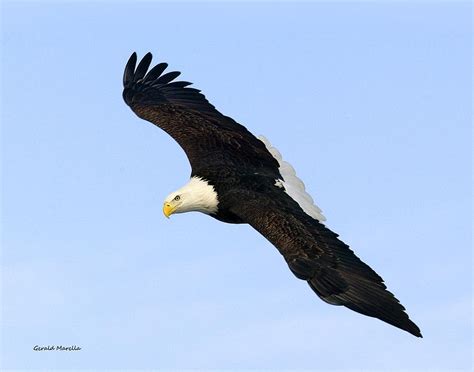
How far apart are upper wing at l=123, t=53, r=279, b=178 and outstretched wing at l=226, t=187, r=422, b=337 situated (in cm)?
121

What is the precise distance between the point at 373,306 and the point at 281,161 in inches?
134

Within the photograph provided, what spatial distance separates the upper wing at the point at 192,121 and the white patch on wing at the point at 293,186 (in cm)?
21

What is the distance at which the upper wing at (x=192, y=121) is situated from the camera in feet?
37.7

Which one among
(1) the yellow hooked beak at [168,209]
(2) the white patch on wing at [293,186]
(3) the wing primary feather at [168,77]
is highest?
(3) the wing primary feather at [168,77]

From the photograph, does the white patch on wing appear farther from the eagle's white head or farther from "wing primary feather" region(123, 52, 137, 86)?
"wing primary feather" region(123, 52, 137, 86)

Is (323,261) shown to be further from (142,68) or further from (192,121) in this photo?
(142,68)

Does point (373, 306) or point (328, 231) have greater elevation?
point (328, 231)

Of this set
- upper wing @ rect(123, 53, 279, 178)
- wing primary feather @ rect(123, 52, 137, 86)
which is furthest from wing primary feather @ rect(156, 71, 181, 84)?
wing primary feather @ rect(123, 52, 137, 86)

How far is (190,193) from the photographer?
11.0m

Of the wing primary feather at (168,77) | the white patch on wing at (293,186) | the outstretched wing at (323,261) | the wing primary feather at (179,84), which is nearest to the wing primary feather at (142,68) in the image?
the wing primary feather at (168,77)

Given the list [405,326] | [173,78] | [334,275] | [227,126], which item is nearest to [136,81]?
[173,78]

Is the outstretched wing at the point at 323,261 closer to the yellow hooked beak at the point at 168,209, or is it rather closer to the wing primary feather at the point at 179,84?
the yellow hooked beak at the point at 168,209

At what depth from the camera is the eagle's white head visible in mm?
10867

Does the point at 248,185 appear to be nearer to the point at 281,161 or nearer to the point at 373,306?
the point at 281,161
